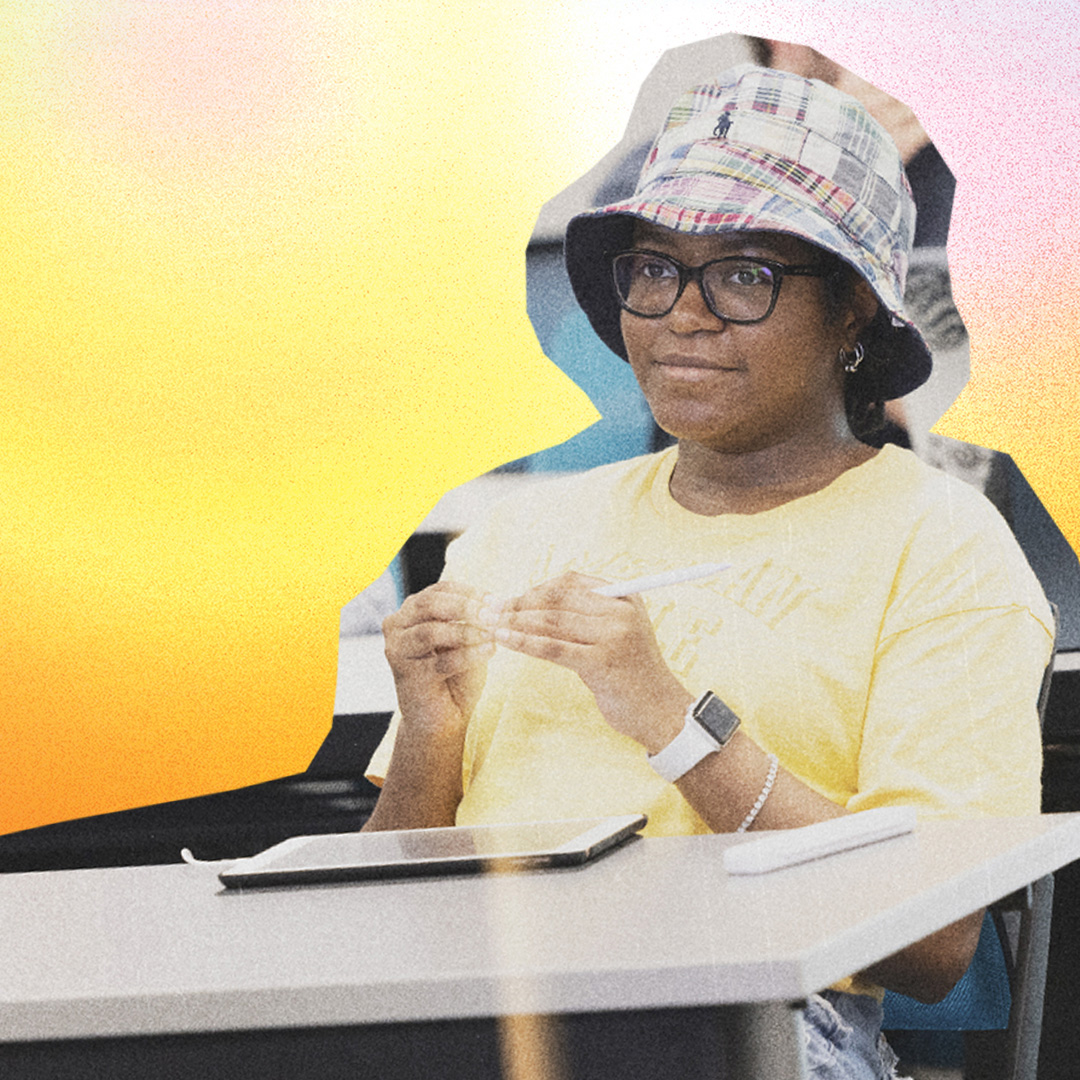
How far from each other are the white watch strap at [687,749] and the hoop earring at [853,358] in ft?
1.38

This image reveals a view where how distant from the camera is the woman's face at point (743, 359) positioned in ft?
4.07

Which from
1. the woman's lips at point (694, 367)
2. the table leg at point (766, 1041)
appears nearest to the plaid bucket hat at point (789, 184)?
the woman's lips at point (694, 367)

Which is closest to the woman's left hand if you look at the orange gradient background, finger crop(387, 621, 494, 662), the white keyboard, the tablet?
finger crop(387, 621, 494, 662)

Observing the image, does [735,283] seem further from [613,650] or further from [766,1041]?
[766,1041]

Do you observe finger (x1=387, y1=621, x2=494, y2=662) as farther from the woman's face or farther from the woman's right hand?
the woman's face

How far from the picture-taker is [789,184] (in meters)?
1.23

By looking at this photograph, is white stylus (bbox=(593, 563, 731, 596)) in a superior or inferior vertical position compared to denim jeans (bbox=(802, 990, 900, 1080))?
superior

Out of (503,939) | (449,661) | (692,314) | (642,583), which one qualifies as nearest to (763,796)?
(642,583)

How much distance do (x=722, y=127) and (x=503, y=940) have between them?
96 centimetres

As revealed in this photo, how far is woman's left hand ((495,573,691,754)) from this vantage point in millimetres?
1084

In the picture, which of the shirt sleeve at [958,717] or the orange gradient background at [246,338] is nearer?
the shirt sleeve at [958,717]

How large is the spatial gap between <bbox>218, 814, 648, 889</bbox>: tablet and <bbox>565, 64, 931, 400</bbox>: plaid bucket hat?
24.1 inches

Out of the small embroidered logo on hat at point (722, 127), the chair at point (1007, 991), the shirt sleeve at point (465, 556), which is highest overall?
the small embroidered logo on hat at point (722, 127)

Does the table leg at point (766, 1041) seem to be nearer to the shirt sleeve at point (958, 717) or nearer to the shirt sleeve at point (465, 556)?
the shirt sleeve at point (958, 717)
